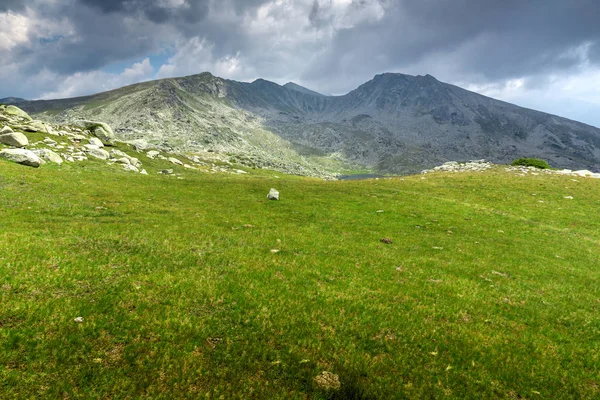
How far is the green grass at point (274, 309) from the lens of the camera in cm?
793

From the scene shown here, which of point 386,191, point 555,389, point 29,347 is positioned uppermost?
point 386,191

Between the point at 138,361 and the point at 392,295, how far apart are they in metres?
10.8

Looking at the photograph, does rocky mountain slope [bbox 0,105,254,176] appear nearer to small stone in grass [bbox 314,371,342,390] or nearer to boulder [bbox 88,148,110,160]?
boulder [bbox 88,148,110,160]

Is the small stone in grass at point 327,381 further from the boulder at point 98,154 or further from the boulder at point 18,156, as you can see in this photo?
the boulder at point 98,154

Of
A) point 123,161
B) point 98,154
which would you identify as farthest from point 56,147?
point 123,161

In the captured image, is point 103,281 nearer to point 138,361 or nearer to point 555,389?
point 138,361

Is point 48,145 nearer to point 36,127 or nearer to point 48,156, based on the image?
point 48,156

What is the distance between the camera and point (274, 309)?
1151 cm

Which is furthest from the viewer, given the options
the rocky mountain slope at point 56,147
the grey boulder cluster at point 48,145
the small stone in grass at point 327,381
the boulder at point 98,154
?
the boulder at point 98,154

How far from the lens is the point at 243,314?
11.0 meters

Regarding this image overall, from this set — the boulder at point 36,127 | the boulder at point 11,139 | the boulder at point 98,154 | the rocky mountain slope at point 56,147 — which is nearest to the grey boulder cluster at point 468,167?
the rocky mountain slope at point 56,147

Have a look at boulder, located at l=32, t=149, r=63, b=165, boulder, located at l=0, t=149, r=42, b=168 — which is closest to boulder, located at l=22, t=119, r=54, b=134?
boulder, located at l=32, t=149, r=63, b=165

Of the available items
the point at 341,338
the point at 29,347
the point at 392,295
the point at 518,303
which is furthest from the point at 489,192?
the point at 29,347

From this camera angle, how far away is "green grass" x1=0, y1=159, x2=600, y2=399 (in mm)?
7934
